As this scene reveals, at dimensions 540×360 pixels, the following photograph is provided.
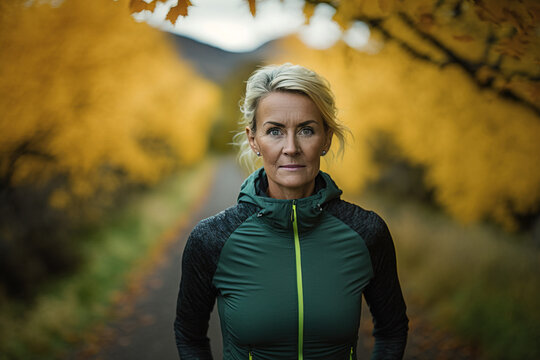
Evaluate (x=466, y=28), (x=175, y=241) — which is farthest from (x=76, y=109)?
(x=466, y=28)

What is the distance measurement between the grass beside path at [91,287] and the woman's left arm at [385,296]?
4104 millimetres

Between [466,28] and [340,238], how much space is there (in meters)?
2.90

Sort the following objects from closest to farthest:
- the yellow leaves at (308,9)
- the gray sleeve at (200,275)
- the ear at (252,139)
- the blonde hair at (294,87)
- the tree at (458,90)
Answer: the blonde hair at (294,87) < the gray sleeve at (200,275) < the ear at (252,139) < the yellow leaves at (308,9) < the tree at (458,90)

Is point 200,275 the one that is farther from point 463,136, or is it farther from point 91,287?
point 91,287

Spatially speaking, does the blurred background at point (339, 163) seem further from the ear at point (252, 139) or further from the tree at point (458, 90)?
the ear at point (252, 139)

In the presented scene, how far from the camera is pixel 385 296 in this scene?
1.64 m

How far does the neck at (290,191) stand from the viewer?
160cm

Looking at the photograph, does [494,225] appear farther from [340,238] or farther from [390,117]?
[340,238]

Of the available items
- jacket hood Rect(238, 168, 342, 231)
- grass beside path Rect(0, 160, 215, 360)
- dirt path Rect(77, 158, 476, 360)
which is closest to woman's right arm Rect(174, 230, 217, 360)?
jacket hood Rect(238, 168, 342, 231)

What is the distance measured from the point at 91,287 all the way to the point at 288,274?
5.17m

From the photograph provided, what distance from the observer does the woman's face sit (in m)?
1.47

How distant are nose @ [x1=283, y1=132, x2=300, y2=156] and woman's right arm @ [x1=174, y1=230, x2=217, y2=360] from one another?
0.51 metres

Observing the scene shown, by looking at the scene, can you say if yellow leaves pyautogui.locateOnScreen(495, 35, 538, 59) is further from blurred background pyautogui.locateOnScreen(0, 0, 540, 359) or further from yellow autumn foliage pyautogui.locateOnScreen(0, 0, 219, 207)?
yellow autumn foliage pyautogui.locateOnScreen(0, 0, 219, 207)

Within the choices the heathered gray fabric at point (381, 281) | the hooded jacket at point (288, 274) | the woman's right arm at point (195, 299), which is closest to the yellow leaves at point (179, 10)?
the hooded jacket at point (288, 274)
